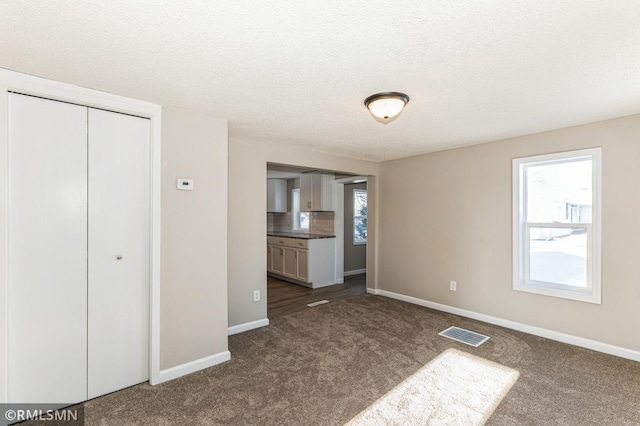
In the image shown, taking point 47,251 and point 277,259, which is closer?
point 47,251

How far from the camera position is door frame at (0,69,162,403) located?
6.43 ft

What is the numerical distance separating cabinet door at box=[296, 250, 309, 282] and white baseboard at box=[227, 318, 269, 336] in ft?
6.37

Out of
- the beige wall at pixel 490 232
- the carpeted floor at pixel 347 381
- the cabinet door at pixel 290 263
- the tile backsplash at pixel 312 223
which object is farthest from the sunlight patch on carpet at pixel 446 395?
the tile backsplash at pixel 312 223

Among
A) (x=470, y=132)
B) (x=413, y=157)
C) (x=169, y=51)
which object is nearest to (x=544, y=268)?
(x=470, y=132)

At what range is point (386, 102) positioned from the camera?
2.28 m

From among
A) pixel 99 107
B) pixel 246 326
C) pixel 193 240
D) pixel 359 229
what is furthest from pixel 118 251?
pixel 359 229

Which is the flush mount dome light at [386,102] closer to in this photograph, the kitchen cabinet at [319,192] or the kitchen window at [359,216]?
the kitchen cabinet at [319,192]

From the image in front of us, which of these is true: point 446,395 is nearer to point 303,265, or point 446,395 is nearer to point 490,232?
point 490,232

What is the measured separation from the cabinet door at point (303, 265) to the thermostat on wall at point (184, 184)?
329 centimetres

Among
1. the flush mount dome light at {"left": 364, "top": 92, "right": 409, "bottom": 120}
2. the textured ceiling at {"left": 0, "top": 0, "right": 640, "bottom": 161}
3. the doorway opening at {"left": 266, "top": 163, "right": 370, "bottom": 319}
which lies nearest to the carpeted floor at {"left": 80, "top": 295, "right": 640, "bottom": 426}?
the doorway opening at {"left": 266, "top": 163, "right": 370, "bottom": 319}

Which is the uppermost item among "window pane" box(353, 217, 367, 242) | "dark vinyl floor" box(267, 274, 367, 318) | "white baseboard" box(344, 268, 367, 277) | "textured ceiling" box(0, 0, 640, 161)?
"textured ceiling" box(0, 0, 640, 161)

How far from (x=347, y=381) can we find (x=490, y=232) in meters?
2.56

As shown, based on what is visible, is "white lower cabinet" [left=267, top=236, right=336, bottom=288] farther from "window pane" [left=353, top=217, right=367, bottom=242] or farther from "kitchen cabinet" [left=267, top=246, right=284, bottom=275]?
"window pane" [left=353, top=217, right=367, bottom=242]

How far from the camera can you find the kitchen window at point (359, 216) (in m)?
7.12
